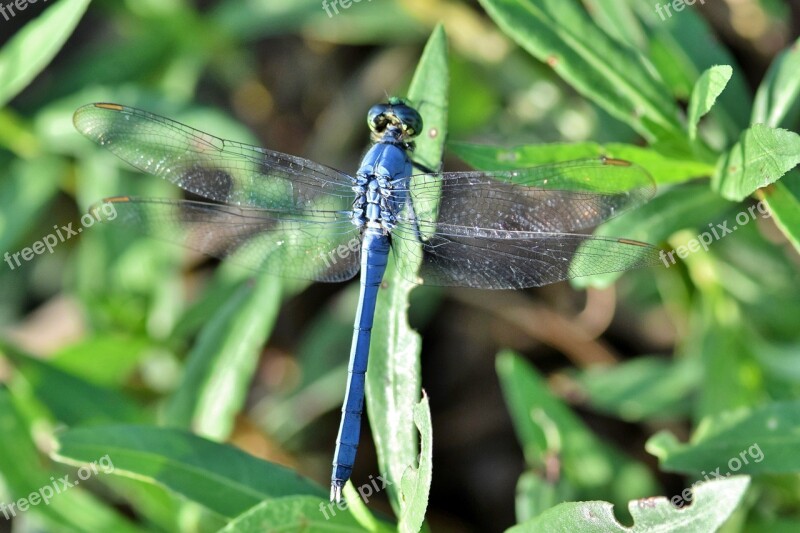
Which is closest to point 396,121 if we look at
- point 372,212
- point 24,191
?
point 372,212

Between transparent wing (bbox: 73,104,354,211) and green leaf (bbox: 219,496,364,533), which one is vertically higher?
transparent wing (bbox: 73,104,354,211)

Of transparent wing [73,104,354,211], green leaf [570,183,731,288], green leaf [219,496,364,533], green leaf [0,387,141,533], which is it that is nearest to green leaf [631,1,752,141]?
green leaf [570,183,731,288]

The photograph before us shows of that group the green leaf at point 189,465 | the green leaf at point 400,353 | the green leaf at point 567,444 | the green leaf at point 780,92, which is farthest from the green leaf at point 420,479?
the green leaf at point 780,92

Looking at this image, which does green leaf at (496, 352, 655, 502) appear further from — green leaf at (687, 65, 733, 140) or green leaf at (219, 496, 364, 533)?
green leaf at (687, 65, 733, 140)

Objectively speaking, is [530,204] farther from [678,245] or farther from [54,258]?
[54,258]

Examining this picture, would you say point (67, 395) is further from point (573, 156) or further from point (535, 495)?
point (573, 156)

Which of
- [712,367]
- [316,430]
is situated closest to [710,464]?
[712,367]
